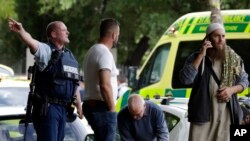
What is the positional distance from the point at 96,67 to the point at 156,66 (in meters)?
6.85

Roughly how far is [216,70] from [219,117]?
1.31 ft

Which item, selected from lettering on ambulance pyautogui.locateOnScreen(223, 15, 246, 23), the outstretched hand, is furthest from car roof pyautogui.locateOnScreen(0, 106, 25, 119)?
lettering on ambulance pyautogui.locateOnScreen(223, 15, 246, 23)

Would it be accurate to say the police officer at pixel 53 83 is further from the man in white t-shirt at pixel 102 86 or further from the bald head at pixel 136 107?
the bald head at pixel 136 107

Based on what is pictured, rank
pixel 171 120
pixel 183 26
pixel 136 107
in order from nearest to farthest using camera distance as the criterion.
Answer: pixel 136 107 → pixel 171 120 → pixel 183 26

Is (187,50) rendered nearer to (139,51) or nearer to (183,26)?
(183,26)

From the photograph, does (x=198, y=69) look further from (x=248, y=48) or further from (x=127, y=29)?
(x=127, y=29)

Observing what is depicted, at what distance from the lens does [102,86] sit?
21.4 feet

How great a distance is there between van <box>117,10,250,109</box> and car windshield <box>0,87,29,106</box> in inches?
123

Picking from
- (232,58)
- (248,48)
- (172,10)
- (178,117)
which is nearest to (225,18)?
(248,48)

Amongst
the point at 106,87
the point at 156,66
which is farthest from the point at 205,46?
the point at 156,66

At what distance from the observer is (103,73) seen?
6570 mm

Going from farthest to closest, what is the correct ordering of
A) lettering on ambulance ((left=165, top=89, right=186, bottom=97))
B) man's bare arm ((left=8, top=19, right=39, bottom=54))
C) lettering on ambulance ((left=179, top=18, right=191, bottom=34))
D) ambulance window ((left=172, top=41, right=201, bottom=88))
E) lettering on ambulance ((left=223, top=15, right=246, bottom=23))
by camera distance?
lettering on ambulance ((left=179, top=18, right=191, bottom=34)), ambulance window ((left=172, top=41, right=201, bottom=88)), lettering on ambulance ((left=165, top=89, right=186, bottom=97)), lettering on ambulance ((left=223, top=15, right=246, bottom=23)), man's bare arm ((left=8, top=19, right=39, bottom=54))

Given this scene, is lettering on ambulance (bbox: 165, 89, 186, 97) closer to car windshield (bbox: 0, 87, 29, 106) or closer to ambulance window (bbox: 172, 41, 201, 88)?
ambulance window (bbox: 172, 41, 201, 88)

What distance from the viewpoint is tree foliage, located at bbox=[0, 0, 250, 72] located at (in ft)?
74.2
